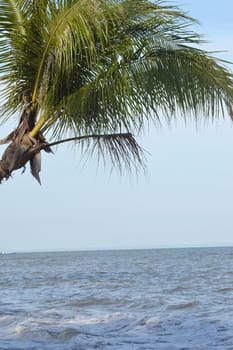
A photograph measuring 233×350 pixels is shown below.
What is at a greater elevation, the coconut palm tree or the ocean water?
the coconut palm tree

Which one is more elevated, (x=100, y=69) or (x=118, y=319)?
(x=100, y=69)

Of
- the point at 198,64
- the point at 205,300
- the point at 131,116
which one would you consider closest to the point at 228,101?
the point at 198,64

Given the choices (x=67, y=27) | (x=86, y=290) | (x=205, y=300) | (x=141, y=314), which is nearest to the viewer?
(x=67, y=27)

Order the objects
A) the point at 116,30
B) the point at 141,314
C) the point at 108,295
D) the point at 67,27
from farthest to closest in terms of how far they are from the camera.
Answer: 1. the point at 108,295
2. the point at 141,314
3. the point at 116,30
4. the point at 67,27

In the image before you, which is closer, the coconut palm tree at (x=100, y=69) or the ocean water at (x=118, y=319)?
the coconut palm tree at (x=100, y=69)

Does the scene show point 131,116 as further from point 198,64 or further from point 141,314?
point 141,314

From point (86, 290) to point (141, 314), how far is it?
33.4ft

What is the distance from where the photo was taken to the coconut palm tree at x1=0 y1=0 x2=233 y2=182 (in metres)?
5.22

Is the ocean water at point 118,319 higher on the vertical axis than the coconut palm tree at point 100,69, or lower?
lower

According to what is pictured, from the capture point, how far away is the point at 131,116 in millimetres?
5367

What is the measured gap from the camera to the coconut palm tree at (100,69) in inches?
206

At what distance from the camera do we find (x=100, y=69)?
5.51 m

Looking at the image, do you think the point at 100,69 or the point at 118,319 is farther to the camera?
the point at 118,319

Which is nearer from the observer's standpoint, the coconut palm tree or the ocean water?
the coconut palm tree
